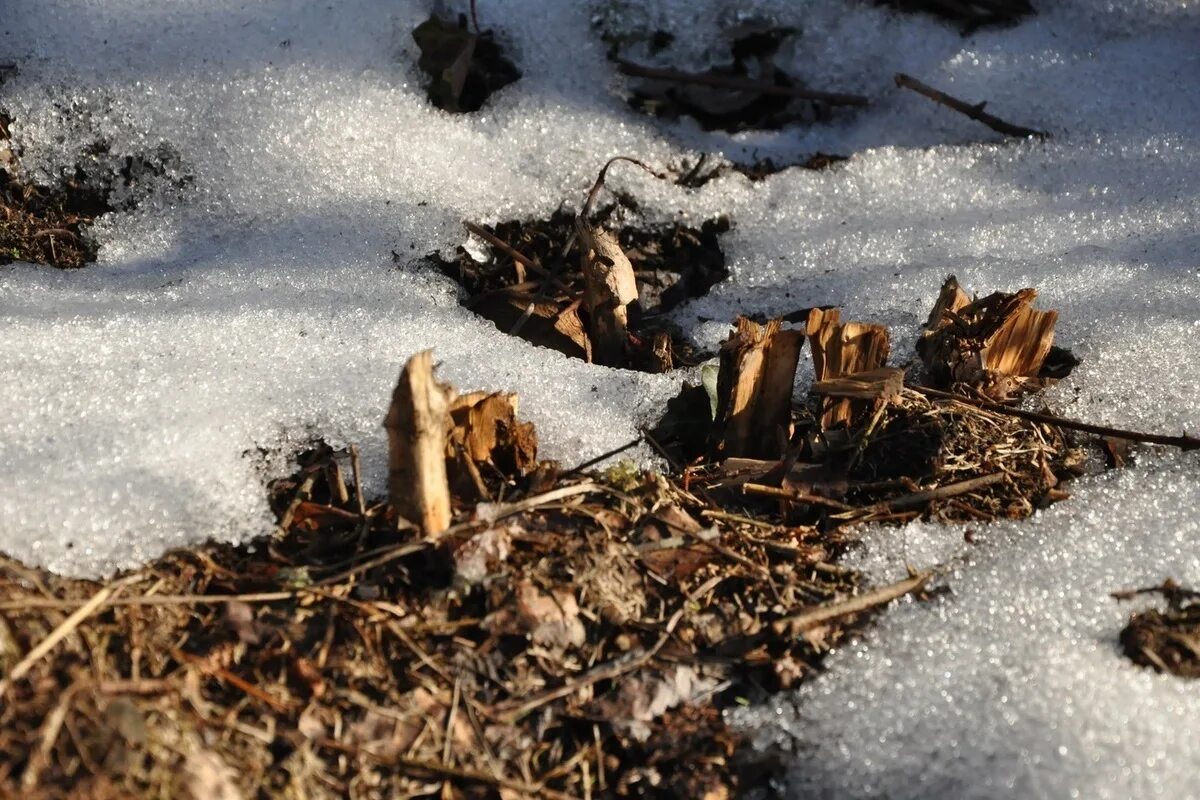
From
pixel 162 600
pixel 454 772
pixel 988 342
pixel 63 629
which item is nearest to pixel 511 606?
pixel 454 772

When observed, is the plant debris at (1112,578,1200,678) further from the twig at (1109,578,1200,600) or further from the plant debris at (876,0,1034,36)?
the plant debris at (876,0,1034,36)

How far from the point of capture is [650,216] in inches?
109

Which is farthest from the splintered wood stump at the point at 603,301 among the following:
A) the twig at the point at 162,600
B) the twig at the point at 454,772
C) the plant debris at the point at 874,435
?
the twig at the point at 454,772

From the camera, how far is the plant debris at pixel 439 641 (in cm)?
144

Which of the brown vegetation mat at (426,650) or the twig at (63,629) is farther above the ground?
the twig at (63,629)

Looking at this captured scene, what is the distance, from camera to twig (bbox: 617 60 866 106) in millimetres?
3016

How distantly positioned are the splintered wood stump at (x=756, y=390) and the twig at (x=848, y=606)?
397mm

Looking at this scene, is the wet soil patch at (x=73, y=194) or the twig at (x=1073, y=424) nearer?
the twig at (x=1073, y=424)

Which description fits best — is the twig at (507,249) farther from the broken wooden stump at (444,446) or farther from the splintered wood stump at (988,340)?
the splintered wood stump at (988,340)

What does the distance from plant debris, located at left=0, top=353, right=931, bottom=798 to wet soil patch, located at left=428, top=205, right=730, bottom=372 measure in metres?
0.56

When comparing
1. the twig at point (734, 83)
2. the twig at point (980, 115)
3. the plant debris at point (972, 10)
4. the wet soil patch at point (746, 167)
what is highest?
the plant debris at point (972, 10)

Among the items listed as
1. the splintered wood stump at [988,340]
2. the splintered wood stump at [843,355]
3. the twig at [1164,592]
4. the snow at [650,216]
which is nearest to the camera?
the snow at [650,216]

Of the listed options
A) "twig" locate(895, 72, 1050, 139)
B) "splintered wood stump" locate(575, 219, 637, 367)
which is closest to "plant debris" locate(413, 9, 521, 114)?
"splintered wood stump" locate(575, 219, 637, 367)

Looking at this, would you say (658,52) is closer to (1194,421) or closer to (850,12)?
(850,12)
